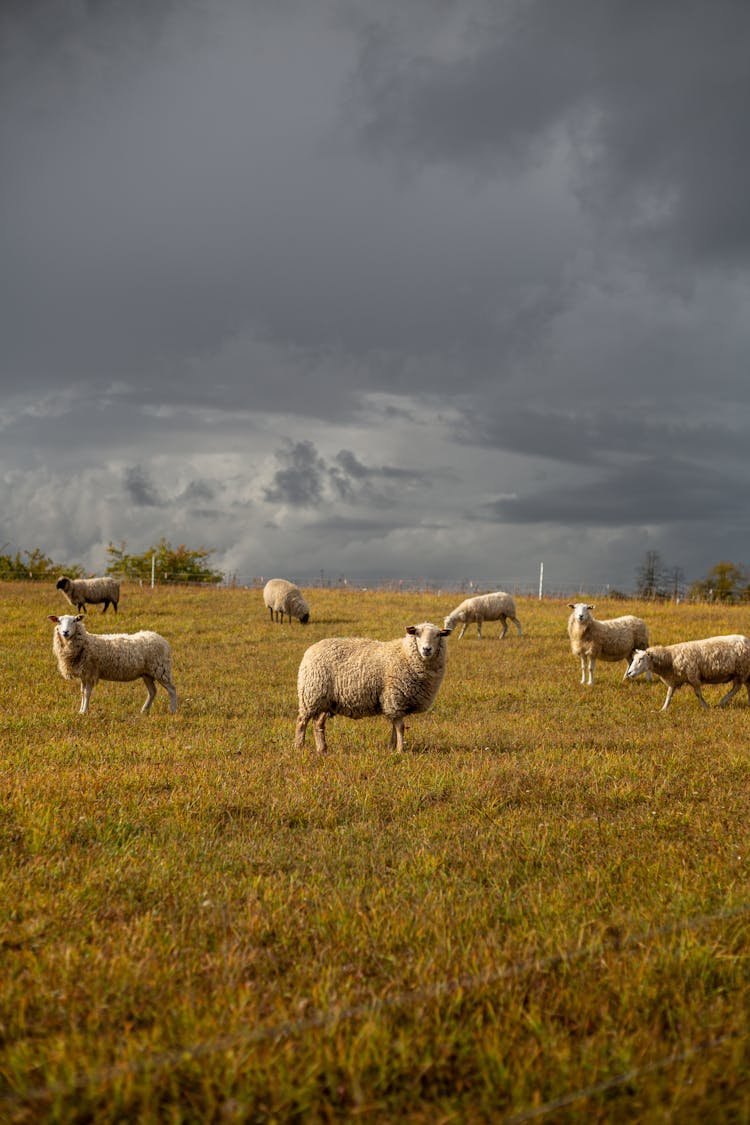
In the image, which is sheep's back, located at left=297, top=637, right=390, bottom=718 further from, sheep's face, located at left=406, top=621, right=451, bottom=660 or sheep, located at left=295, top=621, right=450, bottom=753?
sheep's face, located at left=406, top=621, right=451, bottom=660

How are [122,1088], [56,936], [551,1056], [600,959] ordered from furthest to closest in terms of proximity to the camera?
[56,936] < [600,959] < [551,1056] < [122,1088]

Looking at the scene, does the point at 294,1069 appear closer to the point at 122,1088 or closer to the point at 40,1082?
the point at 122,1088

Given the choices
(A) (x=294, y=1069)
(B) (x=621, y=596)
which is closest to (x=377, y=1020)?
(A) (x=294, y=1069)

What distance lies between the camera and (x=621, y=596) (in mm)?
47406

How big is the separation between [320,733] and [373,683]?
42.7 inches

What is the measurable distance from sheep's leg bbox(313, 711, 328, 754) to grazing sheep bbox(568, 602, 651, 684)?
412 inches

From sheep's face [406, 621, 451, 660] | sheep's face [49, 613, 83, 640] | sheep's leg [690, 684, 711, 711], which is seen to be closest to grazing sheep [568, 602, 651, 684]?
sheep's leg [690, 684, 711, 711]

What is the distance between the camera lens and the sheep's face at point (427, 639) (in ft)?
37.3

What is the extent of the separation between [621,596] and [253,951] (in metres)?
45.6

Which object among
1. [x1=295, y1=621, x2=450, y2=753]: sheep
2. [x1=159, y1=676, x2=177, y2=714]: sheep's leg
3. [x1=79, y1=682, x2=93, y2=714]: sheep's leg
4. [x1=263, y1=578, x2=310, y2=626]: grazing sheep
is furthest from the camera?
[x1=263, y1=578, x2=310, y2=626]: grazing sheep

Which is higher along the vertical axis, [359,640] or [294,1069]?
[359,640]

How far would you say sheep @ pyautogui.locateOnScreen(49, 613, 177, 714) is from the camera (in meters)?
15.1

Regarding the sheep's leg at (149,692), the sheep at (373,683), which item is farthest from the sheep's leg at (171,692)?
the sheep at (373,683)

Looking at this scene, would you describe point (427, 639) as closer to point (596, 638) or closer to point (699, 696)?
point (699, 696)
